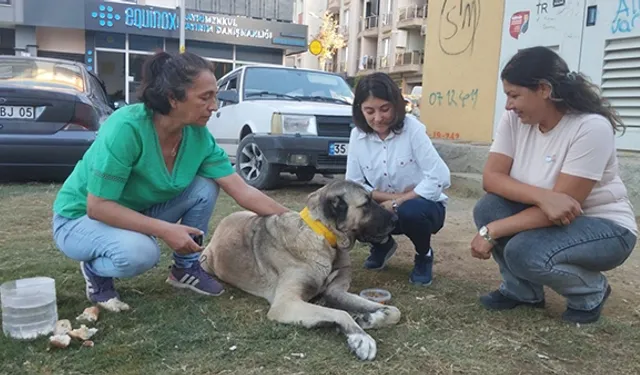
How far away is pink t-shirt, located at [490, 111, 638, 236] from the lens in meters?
2.80

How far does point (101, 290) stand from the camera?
3.12 meters

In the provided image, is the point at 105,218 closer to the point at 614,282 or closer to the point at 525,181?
the point at 525,181

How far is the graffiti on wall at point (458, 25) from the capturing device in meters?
10.1

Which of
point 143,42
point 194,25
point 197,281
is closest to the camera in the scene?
point 197,281

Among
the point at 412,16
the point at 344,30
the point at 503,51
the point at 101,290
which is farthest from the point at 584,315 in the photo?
the point at 344,30

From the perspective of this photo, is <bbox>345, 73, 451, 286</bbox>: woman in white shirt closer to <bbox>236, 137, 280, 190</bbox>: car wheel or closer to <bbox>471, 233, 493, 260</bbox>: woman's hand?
<bbox>471, 233, 493, 260</bbox>: woman's hand

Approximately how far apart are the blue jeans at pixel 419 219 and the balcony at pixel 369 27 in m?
40.7

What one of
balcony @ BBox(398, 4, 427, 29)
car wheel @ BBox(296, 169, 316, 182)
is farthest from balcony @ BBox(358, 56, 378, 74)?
car wheel @ BBox(296, 169, 316, 182)

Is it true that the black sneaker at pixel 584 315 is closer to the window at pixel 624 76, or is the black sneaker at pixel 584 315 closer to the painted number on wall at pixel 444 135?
the window at pixel 624 76

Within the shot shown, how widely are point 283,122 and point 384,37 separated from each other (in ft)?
120

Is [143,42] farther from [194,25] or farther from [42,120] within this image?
[42,120]

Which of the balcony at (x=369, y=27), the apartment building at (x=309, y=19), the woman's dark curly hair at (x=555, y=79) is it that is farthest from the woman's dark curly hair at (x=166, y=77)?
the apartment building at (x=309, y=19)

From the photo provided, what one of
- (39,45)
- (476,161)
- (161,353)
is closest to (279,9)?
(39,45)

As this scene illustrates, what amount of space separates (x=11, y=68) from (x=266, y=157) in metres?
3.44
